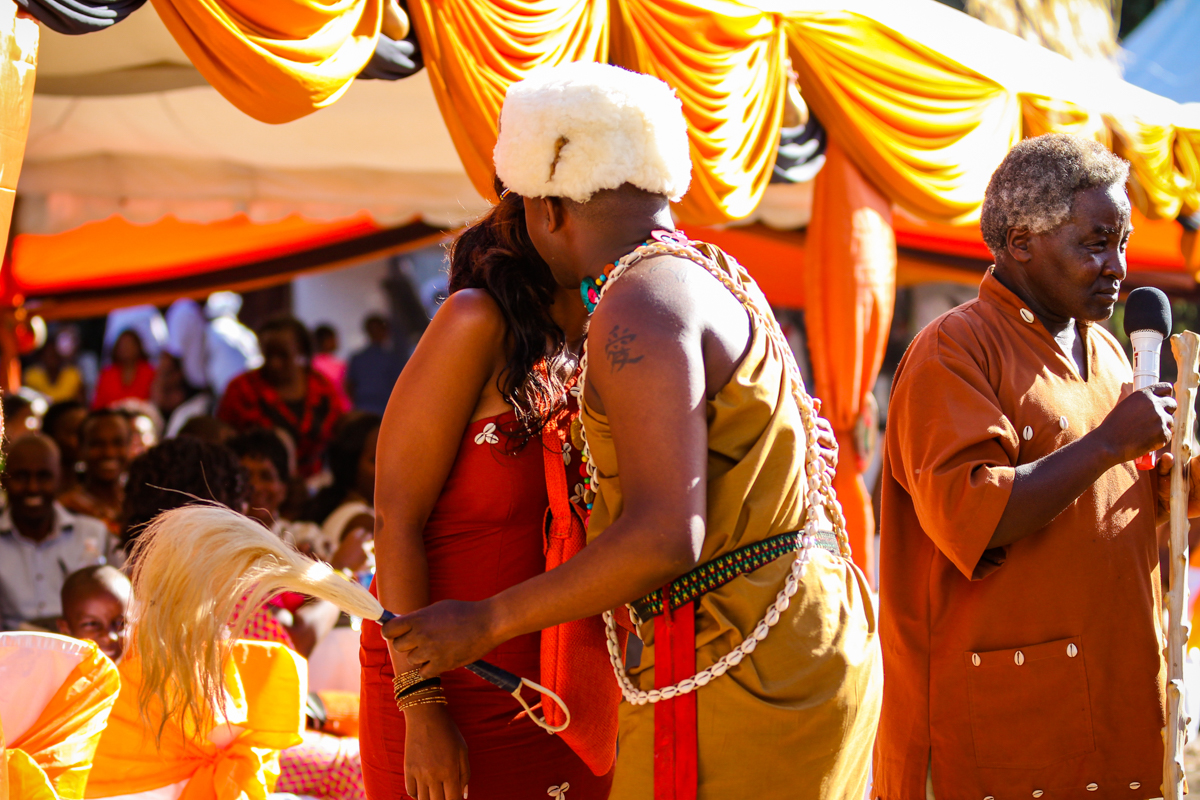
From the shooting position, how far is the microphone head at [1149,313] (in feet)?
7.36

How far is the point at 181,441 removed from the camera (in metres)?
4.00

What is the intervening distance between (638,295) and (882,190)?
376 cm

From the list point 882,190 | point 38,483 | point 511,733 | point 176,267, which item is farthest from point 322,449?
point 511,733

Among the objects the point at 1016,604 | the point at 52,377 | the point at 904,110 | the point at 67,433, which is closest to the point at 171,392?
the point at 52,377

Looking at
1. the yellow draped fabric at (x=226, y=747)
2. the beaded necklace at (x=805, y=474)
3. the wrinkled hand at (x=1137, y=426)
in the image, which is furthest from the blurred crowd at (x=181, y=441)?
the wrinkled hand at (x=1137, y=426)

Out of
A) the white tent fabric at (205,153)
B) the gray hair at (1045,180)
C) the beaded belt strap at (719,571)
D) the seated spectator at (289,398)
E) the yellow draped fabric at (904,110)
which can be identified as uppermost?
the white tent fabric at (205,153)

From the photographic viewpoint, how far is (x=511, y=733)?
76.7 inches

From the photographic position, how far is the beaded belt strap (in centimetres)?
155

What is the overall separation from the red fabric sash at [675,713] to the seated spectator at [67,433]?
17.2 ft

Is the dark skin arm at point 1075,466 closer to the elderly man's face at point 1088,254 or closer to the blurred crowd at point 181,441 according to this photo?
the elderly man's face at point 1088,254

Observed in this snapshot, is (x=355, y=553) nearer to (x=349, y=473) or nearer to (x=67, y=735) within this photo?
(x=349, y=473)

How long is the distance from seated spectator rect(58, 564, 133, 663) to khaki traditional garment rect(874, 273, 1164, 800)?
7.92ft

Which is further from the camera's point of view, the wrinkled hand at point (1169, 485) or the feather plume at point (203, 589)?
the wrinkled hand at point (1169, 485)

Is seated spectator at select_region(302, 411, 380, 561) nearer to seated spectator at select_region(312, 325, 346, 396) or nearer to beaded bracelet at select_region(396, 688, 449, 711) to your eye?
seated spectator at select_region(312, 325, 346, 396)
